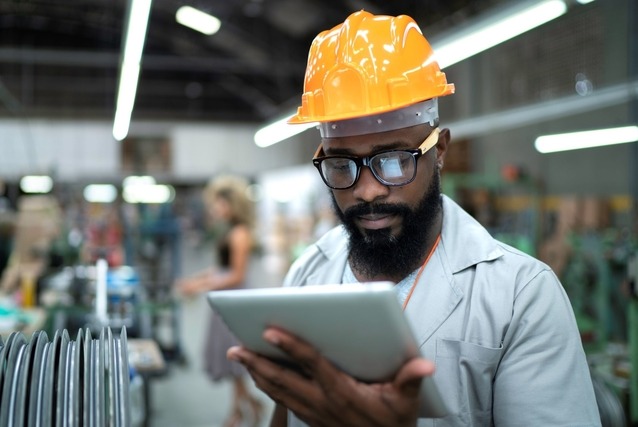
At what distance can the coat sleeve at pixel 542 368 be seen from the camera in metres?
1.11

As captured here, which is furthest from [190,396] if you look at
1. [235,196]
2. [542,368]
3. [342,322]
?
[342,322]

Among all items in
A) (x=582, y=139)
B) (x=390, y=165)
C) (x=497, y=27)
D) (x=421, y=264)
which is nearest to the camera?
(x=390, y=165)

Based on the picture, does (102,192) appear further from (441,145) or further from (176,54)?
(441,145)

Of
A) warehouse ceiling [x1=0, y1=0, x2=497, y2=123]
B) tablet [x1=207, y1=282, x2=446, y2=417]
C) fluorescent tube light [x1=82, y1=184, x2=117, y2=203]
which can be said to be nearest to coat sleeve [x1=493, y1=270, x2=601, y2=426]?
tablet [x1=207, y1=282, x2=446, y2=417]

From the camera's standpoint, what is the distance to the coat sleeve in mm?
1113

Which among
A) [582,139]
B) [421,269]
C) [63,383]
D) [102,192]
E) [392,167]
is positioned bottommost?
[63,383]

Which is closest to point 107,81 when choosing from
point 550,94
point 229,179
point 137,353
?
point 550,94

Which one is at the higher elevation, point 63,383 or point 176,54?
point 176,54

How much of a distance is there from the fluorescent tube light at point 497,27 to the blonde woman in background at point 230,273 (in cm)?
178

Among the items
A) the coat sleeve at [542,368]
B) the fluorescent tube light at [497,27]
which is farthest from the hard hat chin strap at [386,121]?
the fluorescent tube light at [497,27]

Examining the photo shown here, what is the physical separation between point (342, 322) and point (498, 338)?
1.32ft

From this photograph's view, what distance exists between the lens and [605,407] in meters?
2.81

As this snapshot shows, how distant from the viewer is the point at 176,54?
51.6ft

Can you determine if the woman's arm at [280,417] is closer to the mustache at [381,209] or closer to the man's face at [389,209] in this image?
the man's face at [389,209]
